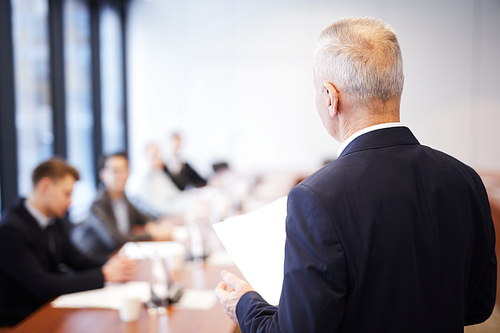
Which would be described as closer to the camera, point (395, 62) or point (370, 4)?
point (395, 62)

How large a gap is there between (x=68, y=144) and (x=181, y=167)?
1431mm

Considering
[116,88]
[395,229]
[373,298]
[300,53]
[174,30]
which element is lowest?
[373,298]

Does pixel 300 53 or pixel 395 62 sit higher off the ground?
pixel 300 53

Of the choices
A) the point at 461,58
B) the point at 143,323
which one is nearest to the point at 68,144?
the point at 143,323

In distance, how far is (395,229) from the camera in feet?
2.83

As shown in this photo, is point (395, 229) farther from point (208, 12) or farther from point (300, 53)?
point (208, 12)

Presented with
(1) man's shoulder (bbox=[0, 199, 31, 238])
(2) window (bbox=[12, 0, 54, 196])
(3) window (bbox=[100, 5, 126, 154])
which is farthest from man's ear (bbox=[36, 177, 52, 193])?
(3) window (bbox=[100, 5, 126, 154])

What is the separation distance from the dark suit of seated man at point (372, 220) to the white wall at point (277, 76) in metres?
6.18

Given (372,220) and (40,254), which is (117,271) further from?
(372,220)

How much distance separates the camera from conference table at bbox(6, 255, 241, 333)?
1677 millimetres

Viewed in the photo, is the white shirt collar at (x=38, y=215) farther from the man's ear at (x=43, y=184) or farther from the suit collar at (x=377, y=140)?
the suit collar at (x=377, y=140)

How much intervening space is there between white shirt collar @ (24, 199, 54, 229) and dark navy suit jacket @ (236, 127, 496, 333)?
1871 mm

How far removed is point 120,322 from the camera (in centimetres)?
175

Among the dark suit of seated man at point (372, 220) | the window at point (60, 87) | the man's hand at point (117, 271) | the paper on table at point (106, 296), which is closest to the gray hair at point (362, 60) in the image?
the dark suit of seated man at point (372, 220)
